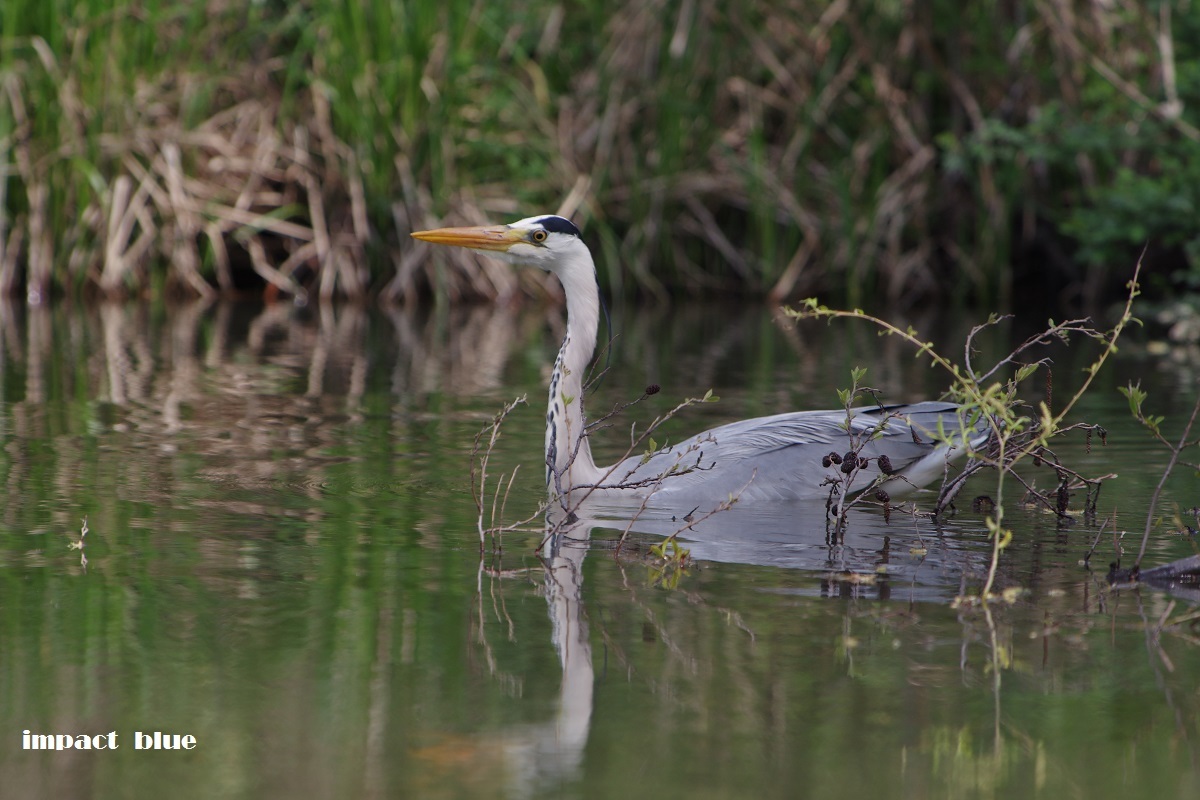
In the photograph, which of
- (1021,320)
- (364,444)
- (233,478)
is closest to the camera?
(233,478)

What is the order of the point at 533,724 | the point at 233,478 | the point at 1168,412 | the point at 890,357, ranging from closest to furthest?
the point at 533,724
the point at 233,478
the point at 1168,412
the point at 890,357

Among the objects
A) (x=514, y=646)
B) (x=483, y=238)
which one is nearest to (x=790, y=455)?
(x=483, y=238)

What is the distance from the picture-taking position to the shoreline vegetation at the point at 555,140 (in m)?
15.3

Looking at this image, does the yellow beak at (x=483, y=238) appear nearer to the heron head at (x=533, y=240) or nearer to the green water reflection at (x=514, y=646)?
the heron head at (x=533, y=240)

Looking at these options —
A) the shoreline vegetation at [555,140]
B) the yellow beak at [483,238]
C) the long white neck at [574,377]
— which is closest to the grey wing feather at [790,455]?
the long white neck at [574,377]

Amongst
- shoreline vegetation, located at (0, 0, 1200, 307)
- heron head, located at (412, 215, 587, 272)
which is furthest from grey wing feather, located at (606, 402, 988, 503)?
shoreline vegetation, located at (0, 0, 1200, 307)

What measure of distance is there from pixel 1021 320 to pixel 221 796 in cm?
1331

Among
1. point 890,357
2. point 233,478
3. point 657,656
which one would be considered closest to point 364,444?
point 233,478

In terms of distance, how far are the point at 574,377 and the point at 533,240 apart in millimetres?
642

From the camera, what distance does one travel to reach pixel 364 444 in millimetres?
7820

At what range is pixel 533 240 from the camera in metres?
7.22

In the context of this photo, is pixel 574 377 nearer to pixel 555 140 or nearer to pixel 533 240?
pixel 533 240

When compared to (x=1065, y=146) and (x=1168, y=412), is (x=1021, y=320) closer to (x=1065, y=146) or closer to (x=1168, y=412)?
(x=1065, y=146)

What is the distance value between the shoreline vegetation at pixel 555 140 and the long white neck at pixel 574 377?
8.67 metres
